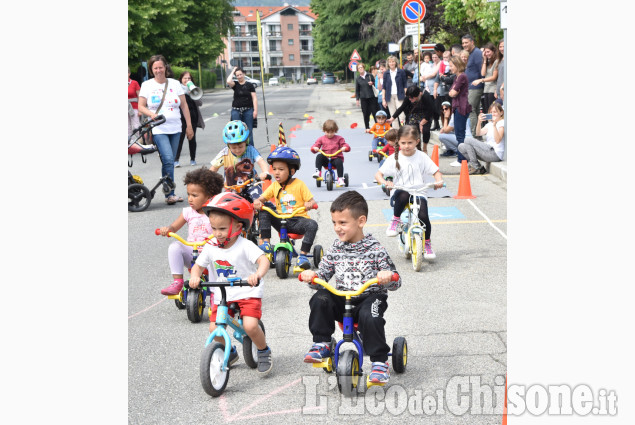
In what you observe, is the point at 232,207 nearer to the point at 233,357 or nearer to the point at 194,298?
the point at 233,357

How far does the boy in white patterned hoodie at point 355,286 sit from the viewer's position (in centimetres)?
504

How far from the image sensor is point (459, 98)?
626 inches

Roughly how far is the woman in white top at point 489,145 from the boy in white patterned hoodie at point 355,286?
903cm

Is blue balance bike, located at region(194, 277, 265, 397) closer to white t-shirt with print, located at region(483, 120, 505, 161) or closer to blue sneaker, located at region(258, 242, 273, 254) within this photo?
blue sneaker, located at region(258, 242, 273, 254)

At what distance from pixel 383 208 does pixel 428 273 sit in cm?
374

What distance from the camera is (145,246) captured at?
10.0 m

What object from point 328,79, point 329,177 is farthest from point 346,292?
point 328,79

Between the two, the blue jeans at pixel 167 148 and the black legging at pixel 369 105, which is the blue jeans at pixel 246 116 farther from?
the black legging at pixel 369 105

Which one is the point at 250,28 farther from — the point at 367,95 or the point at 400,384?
the point at 400,384

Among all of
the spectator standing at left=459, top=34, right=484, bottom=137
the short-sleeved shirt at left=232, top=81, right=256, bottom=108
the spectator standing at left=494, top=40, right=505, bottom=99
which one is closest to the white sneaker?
the spectator standing at left=494, top=40, right=505, bottom=99

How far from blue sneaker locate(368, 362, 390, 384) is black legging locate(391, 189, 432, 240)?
3.70m

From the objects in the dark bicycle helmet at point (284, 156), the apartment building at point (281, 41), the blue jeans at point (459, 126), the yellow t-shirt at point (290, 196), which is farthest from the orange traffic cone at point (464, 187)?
the apartment building at point (281, 41)

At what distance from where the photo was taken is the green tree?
3434cm

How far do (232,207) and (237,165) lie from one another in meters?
3.91
